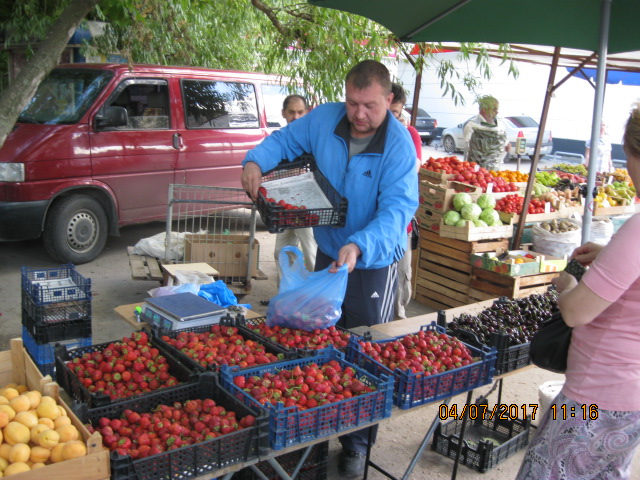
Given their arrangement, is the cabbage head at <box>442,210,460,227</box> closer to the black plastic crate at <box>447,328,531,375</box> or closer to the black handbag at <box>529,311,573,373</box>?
the black plastic crate at <box>447,328,531,375</box>

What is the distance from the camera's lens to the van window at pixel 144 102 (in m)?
7.33

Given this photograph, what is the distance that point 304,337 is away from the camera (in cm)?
319

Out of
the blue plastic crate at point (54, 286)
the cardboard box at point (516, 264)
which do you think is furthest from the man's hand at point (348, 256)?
the cardboard box at point (516, 264)

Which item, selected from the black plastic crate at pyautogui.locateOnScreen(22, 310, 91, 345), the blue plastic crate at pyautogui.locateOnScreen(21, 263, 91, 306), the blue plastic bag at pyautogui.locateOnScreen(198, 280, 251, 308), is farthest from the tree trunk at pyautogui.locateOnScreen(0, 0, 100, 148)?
the blue plastic bag at pyautogui.locateOnScreen(198, 280, 251, 308)

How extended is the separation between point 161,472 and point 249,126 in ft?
23.4

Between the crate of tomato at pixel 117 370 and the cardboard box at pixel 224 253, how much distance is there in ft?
10.8

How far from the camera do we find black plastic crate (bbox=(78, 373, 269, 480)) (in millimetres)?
2053

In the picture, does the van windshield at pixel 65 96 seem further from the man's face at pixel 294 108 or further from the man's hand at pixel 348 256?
the man's hand at pixel 348 256

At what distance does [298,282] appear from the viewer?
3.25 meters

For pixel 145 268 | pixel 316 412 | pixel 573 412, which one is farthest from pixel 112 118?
pixel 573 412

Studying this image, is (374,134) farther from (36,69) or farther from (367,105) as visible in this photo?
(36,69)

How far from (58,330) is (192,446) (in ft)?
5.95

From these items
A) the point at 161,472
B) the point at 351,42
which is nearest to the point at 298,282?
the point at 161,472

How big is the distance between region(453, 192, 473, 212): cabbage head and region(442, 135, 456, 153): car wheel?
16.9 m
